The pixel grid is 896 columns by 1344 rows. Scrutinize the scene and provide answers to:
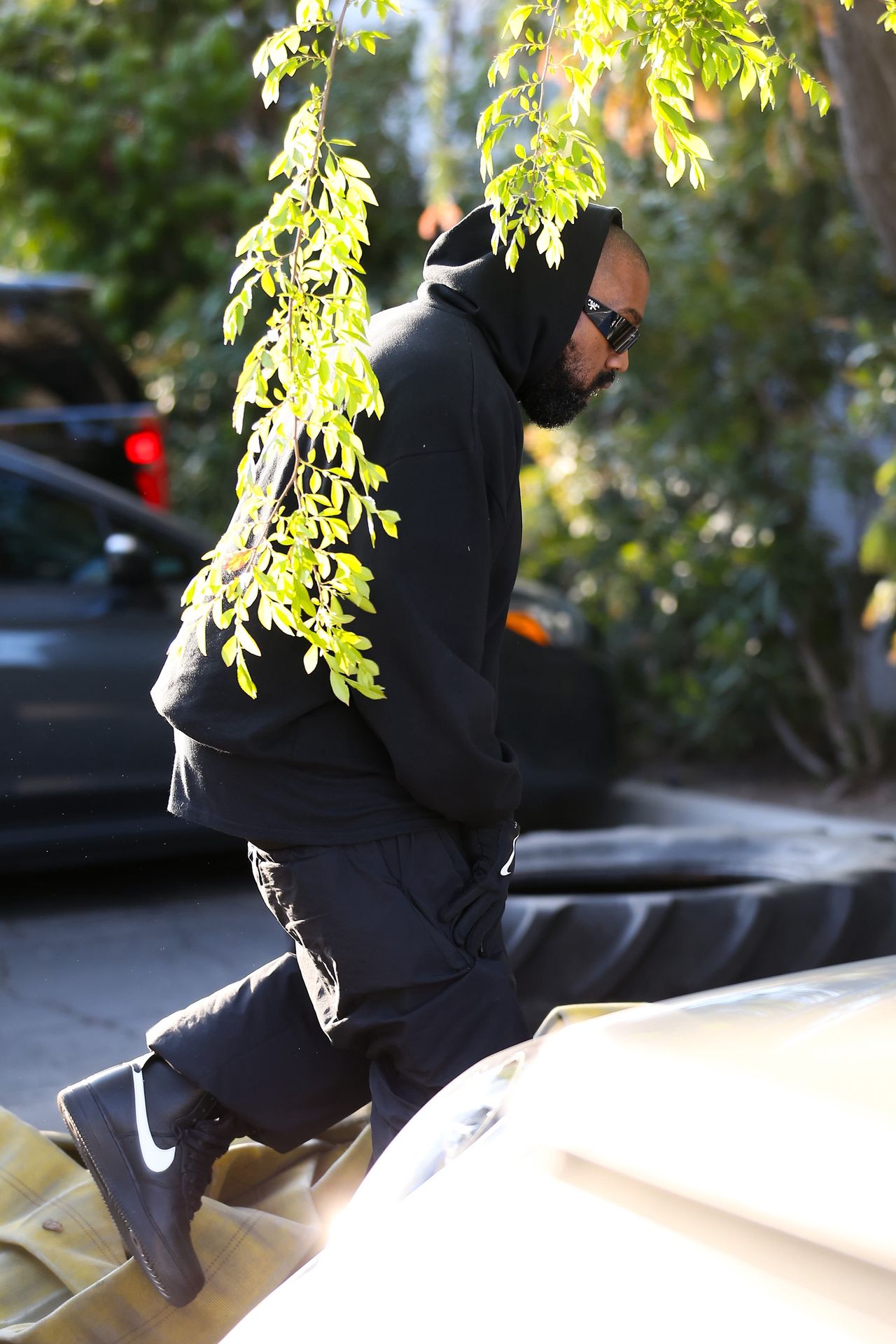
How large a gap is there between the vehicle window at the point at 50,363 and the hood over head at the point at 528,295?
595 cm

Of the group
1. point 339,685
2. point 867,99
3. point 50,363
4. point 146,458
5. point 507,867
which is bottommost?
point 507,867

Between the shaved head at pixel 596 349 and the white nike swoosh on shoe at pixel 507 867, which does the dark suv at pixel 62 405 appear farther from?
the white nike swoosh on shoe at pixel 507 867

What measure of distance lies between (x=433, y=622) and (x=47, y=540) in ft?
12.9

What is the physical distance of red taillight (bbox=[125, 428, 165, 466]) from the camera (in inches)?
308

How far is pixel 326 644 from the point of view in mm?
2000

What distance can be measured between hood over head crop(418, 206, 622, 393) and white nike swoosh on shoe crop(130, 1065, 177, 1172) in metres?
1.35

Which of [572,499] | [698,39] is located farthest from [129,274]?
[698,39]

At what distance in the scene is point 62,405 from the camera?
7883mm

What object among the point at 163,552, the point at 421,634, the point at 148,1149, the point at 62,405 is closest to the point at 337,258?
the point at 421,634

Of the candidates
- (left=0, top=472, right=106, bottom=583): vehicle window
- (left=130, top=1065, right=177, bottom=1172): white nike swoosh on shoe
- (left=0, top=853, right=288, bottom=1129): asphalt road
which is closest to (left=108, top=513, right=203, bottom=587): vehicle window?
(left=0, top=472, right=106, bottom=583): vehicle window

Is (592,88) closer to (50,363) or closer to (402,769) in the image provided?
(402,769)

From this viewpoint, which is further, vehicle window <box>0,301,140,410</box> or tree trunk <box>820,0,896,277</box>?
vehicle window <box>0,301,140,410</box>

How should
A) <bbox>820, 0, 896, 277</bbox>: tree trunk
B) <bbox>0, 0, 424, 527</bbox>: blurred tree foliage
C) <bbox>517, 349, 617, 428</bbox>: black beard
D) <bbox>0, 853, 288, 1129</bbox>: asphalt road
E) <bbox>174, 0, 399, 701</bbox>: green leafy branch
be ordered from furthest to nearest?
1. <bbox>0, 0, 424, 527</bbox>: blurred tree foliage
2. <bbox>820, 0, 896, 277</bbox>: tree trunk
3. <bbox>0, 853, 288, 1129</bbox>: asphalt road
4. <bbox>517, 349, 617, 428</bbox>: black beard
5. <bbox>174, 0, 399, 701</bbox>: green leafy branch

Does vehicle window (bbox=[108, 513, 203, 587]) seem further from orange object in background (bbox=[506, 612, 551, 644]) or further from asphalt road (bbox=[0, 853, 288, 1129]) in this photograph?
orange object in background (bbox=[506, 612, 551, 644])
